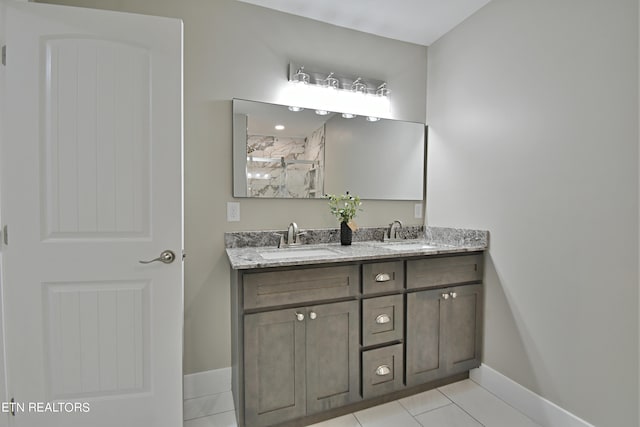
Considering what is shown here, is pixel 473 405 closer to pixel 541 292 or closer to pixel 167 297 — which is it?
pixel 541 292

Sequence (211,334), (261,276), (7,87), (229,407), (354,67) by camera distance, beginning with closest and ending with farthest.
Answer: (7,87)
(261,276)
(229,407)
(211,334)
(354,67)

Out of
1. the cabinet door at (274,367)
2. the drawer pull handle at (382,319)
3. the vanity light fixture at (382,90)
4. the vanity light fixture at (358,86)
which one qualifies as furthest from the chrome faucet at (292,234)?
the vanity light fixture at (382,90)

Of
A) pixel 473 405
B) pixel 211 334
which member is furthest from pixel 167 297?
pixel 473 405

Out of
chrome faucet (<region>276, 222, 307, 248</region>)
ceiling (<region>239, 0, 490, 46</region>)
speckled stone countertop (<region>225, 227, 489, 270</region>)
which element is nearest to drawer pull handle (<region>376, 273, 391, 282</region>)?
speckled stone countertop (<region>225, 227, 489, 270</region>)

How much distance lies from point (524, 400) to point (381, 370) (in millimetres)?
855

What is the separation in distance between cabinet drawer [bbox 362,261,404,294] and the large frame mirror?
28.1 inches

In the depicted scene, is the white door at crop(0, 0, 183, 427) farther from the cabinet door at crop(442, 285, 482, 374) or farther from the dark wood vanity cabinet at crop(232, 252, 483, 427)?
the cabinet door at crop(442, 285, 482, 374)

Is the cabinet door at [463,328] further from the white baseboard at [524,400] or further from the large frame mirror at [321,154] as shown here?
the large frame mirror at [321,154]

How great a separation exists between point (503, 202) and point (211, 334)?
2036 mm

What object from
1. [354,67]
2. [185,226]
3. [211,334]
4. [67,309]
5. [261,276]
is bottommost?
[211,334]

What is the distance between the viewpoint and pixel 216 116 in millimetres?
1939

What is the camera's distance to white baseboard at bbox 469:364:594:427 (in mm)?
1567

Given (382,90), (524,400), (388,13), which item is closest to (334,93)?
(382,90)

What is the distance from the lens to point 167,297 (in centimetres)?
151
